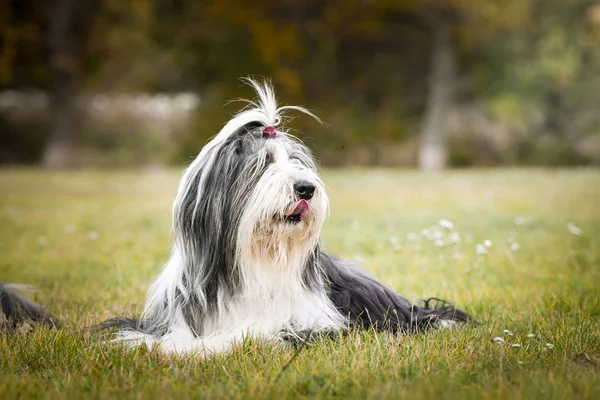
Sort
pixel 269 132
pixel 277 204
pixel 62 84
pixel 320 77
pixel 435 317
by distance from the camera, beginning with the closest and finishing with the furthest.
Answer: pixel 277 204
pixel 269 132
pixel 435 317
pixel 62 84
pixel 320 77

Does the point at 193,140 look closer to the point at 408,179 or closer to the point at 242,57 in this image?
the point at 242,57

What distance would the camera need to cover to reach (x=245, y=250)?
3.60 metres

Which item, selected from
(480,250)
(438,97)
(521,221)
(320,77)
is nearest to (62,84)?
(320,77)

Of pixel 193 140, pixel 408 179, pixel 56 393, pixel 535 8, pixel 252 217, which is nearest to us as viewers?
pixel 56 393

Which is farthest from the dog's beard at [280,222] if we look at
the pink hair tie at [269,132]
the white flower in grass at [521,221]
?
the white flower in grass at [521,221]

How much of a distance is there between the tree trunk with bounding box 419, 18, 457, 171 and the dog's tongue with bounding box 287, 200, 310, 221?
17908 millimetres

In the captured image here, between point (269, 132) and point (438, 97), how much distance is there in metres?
18.3

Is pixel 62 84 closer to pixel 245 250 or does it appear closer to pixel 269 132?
pixel 269 132

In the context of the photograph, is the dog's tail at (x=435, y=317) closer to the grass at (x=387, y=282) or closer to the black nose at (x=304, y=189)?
the grass at (x=387, y=282)

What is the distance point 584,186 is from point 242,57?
1207cm

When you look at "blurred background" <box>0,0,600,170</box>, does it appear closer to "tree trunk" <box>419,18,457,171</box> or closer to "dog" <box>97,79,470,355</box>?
"tree trunk" <box>419,18,457,171</box>

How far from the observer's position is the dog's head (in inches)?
139

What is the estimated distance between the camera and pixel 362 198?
12.3m

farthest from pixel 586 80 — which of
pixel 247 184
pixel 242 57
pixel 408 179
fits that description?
pixel 247 184
